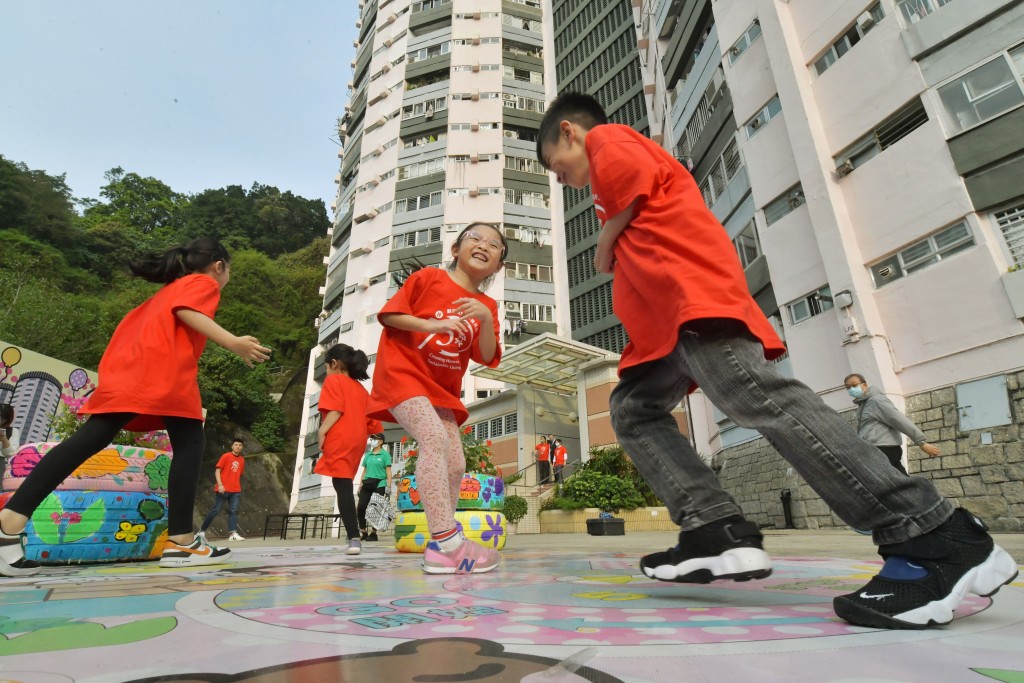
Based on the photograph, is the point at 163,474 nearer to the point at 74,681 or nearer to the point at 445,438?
the point at 445,438

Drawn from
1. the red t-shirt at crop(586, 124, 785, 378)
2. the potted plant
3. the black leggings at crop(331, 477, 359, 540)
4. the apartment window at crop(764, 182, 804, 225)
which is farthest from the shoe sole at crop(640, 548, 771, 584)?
the potted plant

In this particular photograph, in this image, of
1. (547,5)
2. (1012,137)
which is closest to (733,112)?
(1012,137)

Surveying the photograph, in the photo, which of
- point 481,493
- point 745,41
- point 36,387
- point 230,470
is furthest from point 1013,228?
point 36,387

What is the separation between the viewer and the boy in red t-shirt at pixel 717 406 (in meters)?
Result: 1.16

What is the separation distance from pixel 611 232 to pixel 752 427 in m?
0.73

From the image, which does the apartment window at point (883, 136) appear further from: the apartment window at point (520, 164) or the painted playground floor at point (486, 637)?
the apartment window at point (520, 164)

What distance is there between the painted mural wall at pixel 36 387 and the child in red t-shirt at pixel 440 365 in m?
11.8

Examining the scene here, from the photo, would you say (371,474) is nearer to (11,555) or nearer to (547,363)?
(11,555)

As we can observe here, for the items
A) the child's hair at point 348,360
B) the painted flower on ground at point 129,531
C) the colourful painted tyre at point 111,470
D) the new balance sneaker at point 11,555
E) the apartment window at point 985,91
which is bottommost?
the new balance sneaker at point 11,555

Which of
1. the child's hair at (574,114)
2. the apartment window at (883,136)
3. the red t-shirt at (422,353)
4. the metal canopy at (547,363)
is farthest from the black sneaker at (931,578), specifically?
the metal canopy at (547,363)

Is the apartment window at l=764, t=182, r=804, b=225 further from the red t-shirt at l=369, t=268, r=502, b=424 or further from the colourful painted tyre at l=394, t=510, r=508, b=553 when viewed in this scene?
the red t-shirt at l=369, t=268, r=502, b=424

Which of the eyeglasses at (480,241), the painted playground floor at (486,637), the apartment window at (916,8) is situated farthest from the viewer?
the apartment window at (916,8)

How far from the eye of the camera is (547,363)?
19797 mm

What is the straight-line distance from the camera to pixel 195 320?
2812 millimetres
